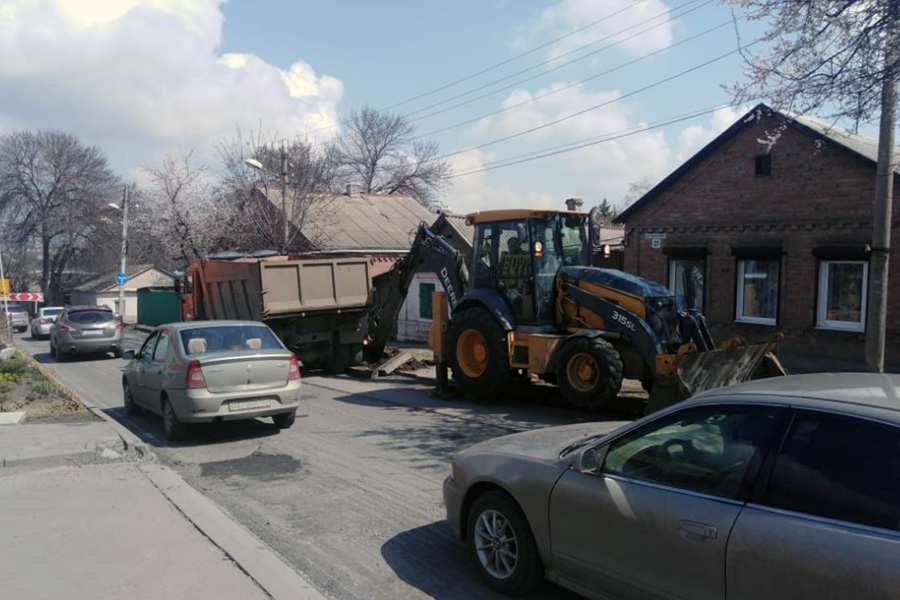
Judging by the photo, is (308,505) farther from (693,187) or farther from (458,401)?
(693,187)

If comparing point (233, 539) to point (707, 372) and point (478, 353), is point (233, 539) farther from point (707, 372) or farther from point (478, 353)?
point (478, 353)

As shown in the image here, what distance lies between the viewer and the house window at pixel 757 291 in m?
→ 16.1

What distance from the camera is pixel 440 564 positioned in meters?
4.91

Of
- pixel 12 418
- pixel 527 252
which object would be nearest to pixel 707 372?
pixel 527 252

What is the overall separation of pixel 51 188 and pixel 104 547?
62.0 meters

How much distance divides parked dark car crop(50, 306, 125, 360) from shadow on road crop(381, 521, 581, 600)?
17930 millimetres

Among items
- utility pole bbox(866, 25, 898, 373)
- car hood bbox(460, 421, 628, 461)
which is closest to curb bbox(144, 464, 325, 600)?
car hood bbox(460, 421, 628, 461)

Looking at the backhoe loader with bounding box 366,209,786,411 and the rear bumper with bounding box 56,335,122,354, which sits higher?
the backhoe loader with bounding box 366,209,786,411

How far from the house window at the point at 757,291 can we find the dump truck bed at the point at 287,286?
877cm

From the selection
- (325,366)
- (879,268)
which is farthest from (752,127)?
(325,366)

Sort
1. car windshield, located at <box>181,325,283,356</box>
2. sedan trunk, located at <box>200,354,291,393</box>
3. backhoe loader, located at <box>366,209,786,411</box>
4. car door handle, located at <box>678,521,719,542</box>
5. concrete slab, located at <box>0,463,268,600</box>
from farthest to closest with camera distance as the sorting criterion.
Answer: backhoe loader, located at <box>366,209,786,411</box>, car windshield, located at <box>181,325,283,356</box>, sedan trunk, located at <box>200,354,291,393</box>, concrete slab, located at <box>0,463,268,600</box>, car door handle, located at <box>678,521,719,542</box>

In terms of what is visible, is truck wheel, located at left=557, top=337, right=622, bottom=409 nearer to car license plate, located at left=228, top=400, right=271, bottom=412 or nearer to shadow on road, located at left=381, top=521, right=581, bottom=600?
car license plate, located at left=228, top=400, right=271, bottom=412

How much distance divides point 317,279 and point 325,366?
2.00 metres

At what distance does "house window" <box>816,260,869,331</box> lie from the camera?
14609 mm
